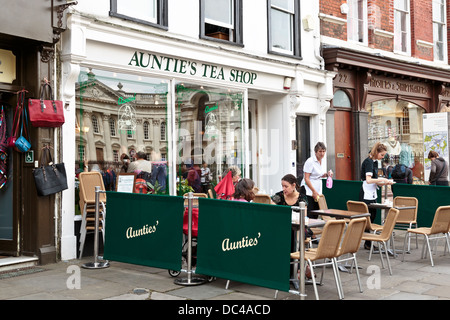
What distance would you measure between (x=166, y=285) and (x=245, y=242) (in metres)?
1.37

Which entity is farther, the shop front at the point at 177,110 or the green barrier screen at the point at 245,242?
the shop front at the point at 177,110

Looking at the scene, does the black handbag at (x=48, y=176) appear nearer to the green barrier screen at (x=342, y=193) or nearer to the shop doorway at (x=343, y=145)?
the green barrier screen at (x=342, y=193)

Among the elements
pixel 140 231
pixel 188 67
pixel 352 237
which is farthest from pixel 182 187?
pixel 352 237

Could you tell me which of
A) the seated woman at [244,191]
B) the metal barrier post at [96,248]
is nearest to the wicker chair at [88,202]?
the metal barrier post at [96,248]

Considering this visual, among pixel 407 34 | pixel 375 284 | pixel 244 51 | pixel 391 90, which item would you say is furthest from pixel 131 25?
pixel 407 34

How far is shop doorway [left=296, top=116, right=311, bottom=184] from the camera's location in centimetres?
1311

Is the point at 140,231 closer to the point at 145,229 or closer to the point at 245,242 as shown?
the point at 145,229

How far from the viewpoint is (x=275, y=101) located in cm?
1274

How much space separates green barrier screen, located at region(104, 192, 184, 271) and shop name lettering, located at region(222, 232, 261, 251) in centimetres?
77

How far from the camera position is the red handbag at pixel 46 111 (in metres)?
7.60

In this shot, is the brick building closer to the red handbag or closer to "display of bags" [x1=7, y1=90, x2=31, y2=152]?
the red handbag

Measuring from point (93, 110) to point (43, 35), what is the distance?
1.69 metres

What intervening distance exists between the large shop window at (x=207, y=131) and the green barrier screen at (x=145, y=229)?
9.65ft

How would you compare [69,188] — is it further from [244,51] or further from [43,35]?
[244,51]
